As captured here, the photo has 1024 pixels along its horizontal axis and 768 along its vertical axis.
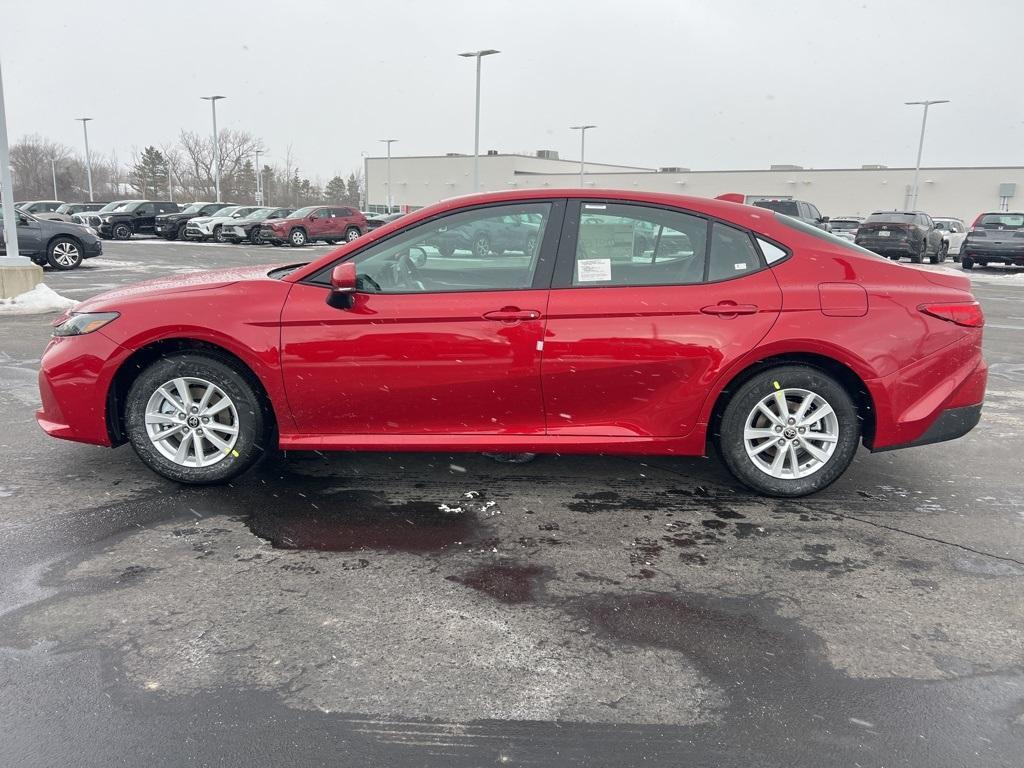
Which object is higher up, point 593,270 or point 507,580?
point 593,270

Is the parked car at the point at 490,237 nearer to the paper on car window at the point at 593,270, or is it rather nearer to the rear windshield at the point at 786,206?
the paper on car window at the point at 593,270

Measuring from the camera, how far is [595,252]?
162 inches

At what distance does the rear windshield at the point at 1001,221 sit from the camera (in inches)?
922

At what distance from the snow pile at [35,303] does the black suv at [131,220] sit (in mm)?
25329

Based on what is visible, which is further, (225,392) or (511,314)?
(225,392)

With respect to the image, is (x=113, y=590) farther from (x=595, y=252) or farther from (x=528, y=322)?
(x=595, y=252)

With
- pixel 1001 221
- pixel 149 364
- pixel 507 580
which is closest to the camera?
pixel 507 580

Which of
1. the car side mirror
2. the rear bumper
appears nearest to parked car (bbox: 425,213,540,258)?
the car side mirror

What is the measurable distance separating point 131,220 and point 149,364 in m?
34.6

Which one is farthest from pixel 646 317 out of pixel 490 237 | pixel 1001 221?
pixel 1001 221

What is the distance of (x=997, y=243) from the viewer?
880 inches

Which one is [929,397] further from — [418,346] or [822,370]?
[418,346]

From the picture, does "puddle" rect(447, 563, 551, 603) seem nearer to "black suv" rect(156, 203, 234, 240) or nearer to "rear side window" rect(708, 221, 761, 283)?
"rear side window" rect(708, 221, 761, 283)

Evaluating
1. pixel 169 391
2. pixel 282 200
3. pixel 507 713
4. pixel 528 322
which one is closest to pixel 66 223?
pixel 169 391
